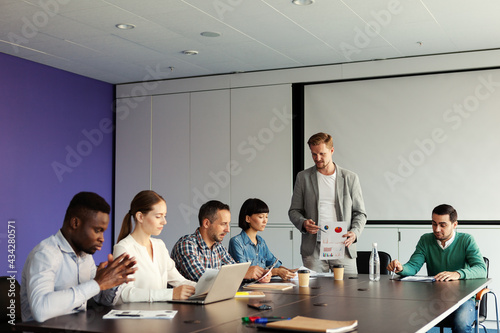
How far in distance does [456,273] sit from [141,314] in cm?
223

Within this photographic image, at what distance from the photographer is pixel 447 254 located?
→ 4336 mm

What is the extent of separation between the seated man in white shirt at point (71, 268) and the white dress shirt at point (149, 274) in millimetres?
159

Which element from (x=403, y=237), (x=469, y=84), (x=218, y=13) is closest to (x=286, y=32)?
(x=218, y=13)

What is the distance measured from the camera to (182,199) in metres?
8.04

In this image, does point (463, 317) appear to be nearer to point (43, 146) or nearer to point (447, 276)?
point (447, 276)

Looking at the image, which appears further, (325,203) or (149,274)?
(325,203)

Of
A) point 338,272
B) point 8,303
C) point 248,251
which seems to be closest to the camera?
point 8,303

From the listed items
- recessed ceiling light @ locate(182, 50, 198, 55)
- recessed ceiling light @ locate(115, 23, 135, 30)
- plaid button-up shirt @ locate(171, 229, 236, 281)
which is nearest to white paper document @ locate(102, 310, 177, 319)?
plaid button-up shirt @ locate(171, 229, 236, 281)

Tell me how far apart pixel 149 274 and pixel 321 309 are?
1.02 m

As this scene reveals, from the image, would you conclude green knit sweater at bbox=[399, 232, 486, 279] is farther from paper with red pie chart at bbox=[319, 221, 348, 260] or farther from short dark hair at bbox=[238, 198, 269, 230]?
short dark hair at bbox=[238, 198, 269, 230]

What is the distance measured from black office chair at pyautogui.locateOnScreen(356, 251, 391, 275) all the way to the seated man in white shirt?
2.69m

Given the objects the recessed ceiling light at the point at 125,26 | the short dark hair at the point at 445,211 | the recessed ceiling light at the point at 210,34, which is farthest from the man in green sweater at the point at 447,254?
the recessed ceiling light at the point at 125,26

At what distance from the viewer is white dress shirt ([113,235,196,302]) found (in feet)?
9.88

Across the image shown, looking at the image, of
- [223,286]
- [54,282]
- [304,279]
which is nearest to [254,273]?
[304,279]
